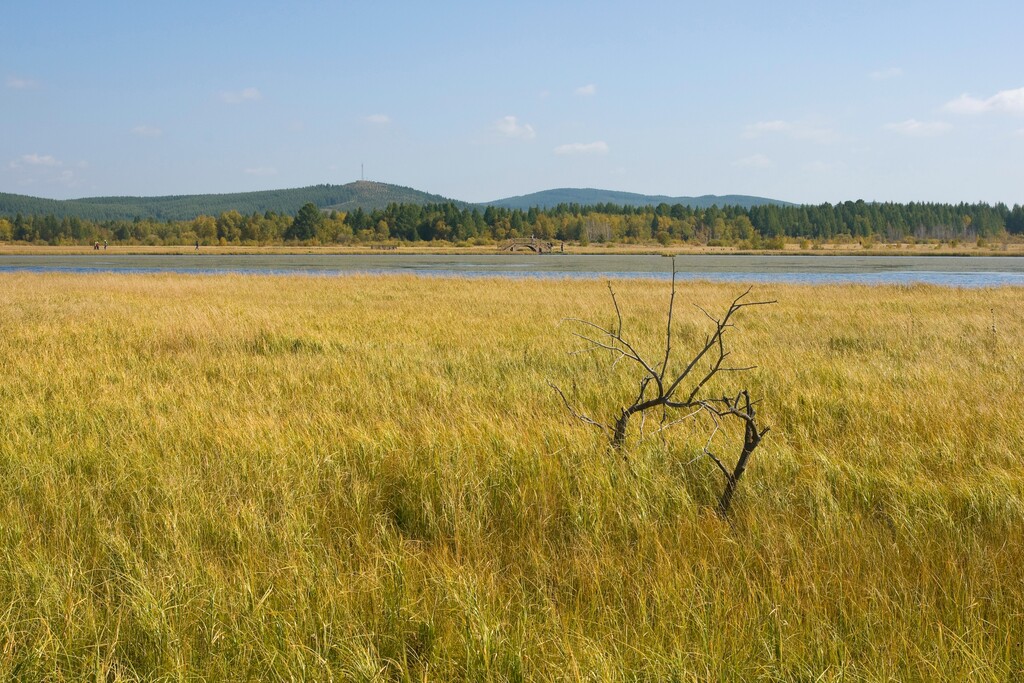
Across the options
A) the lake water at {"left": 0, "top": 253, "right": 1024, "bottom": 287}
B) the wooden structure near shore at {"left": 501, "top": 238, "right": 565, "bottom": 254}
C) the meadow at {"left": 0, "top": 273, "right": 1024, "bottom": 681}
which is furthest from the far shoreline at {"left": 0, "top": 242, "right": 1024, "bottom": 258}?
the meadow at {"left": 0, "top": 273, "right": 1024, "bottom": 681}

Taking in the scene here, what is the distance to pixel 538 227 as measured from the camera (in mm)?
153375

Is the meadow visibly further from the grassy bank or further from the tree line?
the tree line

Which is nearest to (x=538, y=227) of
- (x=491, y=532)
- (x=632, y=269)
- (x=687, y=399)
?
(x=632, y=269)

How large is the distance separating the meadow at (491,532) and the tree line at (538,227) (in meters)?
125

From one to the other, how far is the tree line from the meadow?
125 meters

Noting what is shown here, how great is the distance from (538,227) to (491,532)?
15213 cm

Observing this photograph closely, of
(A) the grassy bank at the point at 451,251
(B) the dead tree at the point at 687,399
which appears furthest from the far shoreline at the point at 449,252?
(B) the dead tree at the point at 687,399

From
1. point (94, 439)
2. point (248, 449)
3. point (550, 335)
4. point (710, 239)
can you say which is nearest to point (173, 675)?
point (248, 449)

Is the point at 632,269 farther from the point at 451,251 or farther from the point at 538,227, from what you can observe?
the point at 538,227

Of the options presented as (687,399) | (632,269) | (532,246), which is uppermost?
(532,246)

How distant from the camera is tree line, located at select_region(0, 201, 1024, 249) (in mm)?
136625

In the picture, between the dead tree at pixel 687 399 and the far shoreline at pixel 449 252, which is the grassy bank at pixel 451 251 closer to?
the far shoreline at pixel 449 252

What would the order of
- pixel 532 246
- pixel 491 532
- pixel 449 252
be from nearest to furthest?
pixel 491 532 → pixel 449 252 → pixel 532 246

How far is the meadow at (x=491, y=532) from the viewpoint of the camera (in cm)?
256
